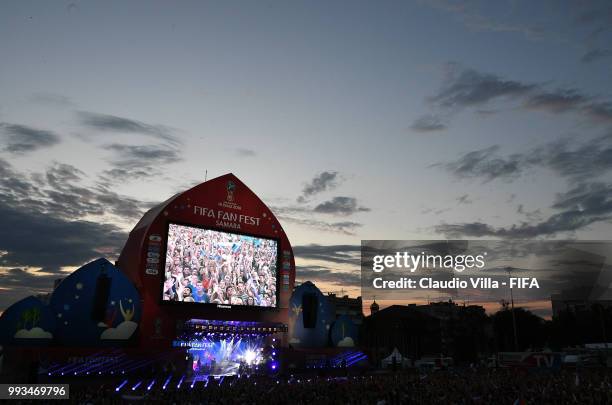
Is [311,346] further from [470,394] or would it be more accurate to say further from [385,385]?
[470,394]

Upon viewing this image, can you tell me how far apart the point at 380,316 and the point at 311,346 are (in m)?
50.9

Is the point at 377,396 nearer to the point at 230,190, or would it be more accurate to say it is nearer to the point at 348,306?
the point at 230,190

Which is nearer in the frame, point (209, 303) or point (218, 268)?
point (209, 303)

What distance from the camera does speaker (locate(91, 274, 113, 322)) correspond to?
1372 inches

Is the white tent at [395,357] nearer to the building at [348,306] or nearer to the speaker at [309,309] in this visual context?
the speaker at [309,309]

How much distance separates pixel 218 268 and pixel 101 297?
9288 mm

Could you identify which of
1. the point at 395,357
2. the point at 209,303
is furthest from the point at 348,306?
the point at 209,303

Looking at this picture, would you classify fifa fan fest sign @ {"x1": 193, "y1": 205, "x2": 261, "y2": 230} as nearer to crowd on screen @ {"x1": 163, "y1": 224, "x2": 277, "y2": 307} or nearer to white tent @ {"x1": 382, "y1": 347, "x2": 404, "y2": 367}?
crowd on screen @ {"x1": 163, "y1": 224, "x2": 277, "y2": 307}

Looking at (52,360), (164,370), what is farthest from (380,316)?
(52,360)

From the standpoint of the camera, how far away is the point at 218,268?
4078cm

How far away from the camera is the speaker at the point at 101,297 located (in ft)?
114

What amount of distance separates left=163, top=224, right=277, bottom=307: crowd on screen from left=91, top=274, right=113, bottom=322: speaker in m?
4.28

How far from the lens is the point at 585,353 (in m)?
62.7

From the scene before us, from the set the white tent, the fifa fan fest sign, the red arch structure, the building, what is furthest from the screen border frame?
the building
